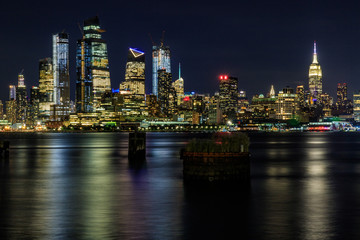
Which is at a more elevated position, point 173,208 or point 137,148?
point 137,148

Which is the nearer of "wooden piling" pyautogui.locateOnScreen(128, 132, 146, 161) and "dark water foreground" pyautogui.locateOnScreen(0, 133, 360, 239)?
"dark water foreground" pyautogui.locateOnScreen(0, 133, 360, 239)

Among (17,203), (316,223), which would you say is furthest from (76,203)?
(316,223)

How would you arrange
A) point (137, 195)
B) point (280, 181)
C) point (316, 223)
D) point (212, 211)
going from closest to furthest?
point (316, 223) < point (212, 211) < point (137, 195) < point (280, 181)

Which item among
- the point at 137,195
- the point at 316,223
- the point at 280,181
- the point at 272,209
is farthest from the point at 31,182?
the point at 316,223

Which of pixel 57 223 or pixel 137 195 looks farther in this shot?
pixel 137 195

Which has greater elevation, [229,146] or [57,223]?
[229,146]

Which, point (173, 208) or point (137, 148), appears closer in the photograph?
point (173, 208)

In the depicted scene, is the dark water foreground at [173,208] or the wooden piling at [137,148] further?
the wooden piling at [137,148]

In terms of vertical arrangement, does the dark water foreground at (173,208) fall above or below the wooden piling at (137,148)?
below

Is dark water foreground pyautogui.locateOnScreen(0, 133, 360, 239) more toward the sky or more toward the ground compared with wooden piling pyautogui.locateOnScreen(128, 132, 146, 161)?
more toward the ground

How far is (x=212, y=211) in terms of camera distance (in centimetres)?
2678

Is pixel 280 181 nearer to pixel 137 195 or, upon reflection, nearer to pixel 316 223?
pixel 137 195

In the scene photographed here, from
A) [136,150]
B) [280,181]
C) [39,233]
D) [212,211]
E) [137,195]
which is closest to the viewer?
[39,233]

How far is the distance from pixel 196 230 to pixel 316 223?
5.53 meters
